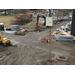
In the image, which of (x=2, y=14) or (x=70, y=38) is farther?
(x=2, y=14)

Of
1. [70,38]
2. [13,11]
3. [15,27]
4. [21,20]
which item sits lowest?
[70,38]

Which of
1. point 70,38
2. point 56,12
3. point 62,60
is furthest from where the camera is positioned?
point 56,12

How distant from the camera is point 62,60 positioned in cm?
710

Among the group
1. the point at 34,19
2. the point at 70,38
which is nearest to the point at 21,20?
the point at 34,19

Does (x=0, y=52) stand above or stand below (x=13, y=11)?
below

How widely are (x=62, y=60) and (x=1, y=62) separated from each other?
182 inches

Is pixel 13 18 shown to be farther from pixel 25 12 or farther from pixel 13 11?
pixel 25 12

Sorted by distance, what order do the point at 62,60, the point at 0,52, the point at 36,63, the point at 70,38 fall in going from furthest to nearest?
the point at 70,38, the point at 0,52, the point at 62,60, the point at 36,63

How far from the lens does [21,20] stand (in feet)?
75.4

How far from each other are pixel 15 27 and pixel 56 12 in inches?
830

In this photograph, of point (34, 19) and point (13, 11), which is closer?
point (13, 11)
